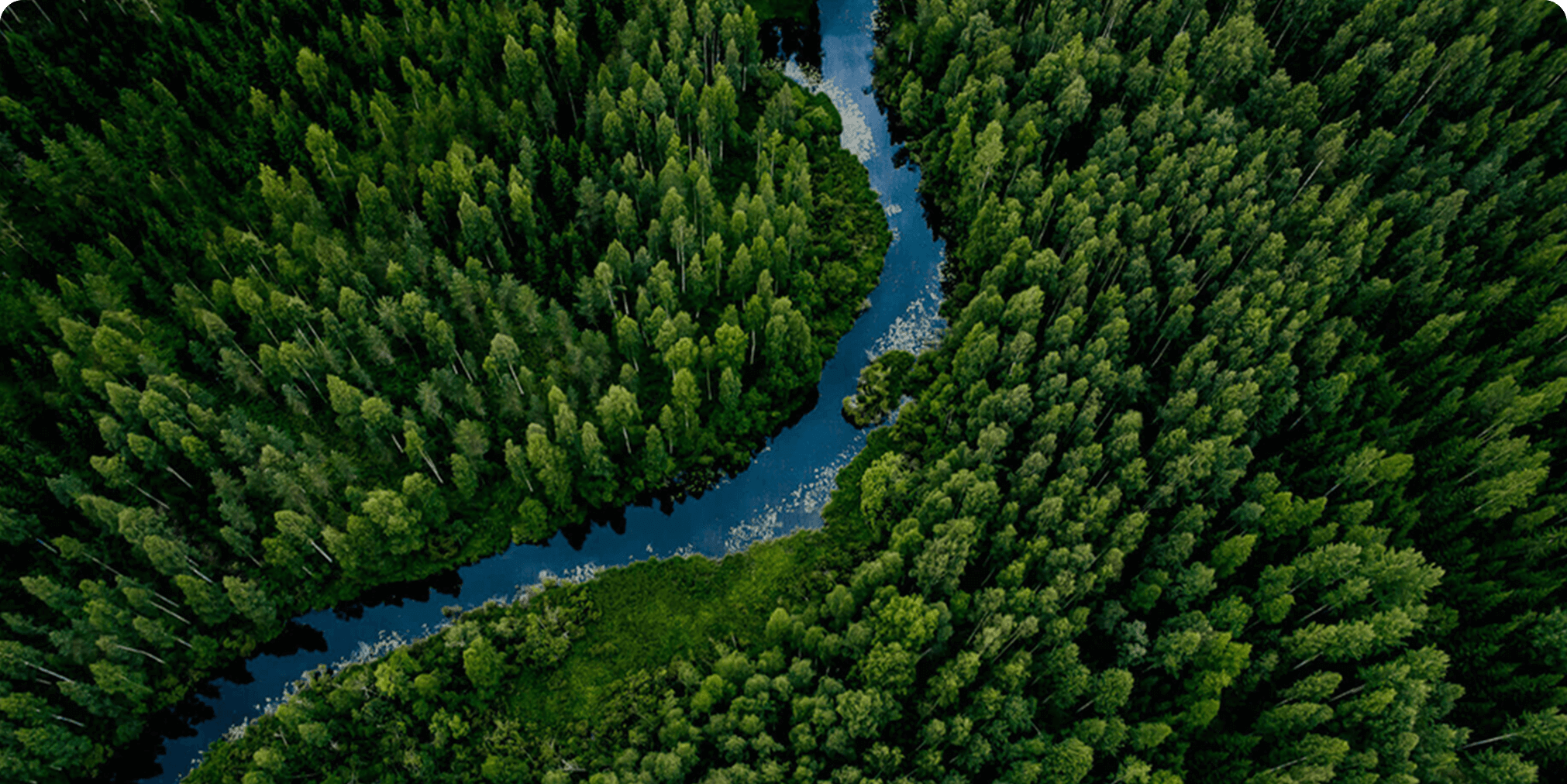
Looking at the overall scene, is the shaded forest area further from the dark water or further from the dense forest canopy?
the dense forest canopy

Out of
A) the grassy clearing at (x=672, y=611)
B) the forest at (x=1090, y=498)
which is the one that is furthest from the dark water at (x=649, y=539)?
the forest at (x=1090, y=498)

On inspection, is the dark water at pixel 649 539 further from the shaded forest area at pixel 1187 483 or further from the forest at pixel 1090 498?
the shaded forest area at pixel 1187 483

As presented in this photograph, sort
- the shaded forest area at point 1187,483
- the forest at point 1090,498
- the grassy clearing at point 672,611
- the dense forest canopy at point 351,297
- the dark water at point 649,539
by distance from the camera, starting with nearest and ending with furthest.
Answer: the shaded forest area at point 1187,483 → the forest at point 1090,498 → the grassy clearing at point 672,611 → the dense forest canopy at point 351,297 → the dark water at point 649,539

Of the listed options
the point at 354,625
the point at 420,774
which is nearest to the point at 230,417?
the point at 354,625

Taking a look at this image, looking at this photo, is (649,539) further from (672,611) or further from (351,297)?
(351,297)

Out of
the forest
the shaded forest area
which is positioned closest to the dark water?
the forest

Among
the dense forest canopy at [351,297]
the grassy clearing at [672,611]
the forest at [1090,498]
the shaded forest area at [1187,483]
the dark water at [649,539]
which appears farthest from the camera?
the dark water at [649,539]

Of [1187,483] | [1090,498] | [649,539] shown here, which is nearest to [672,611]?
[649,539]
